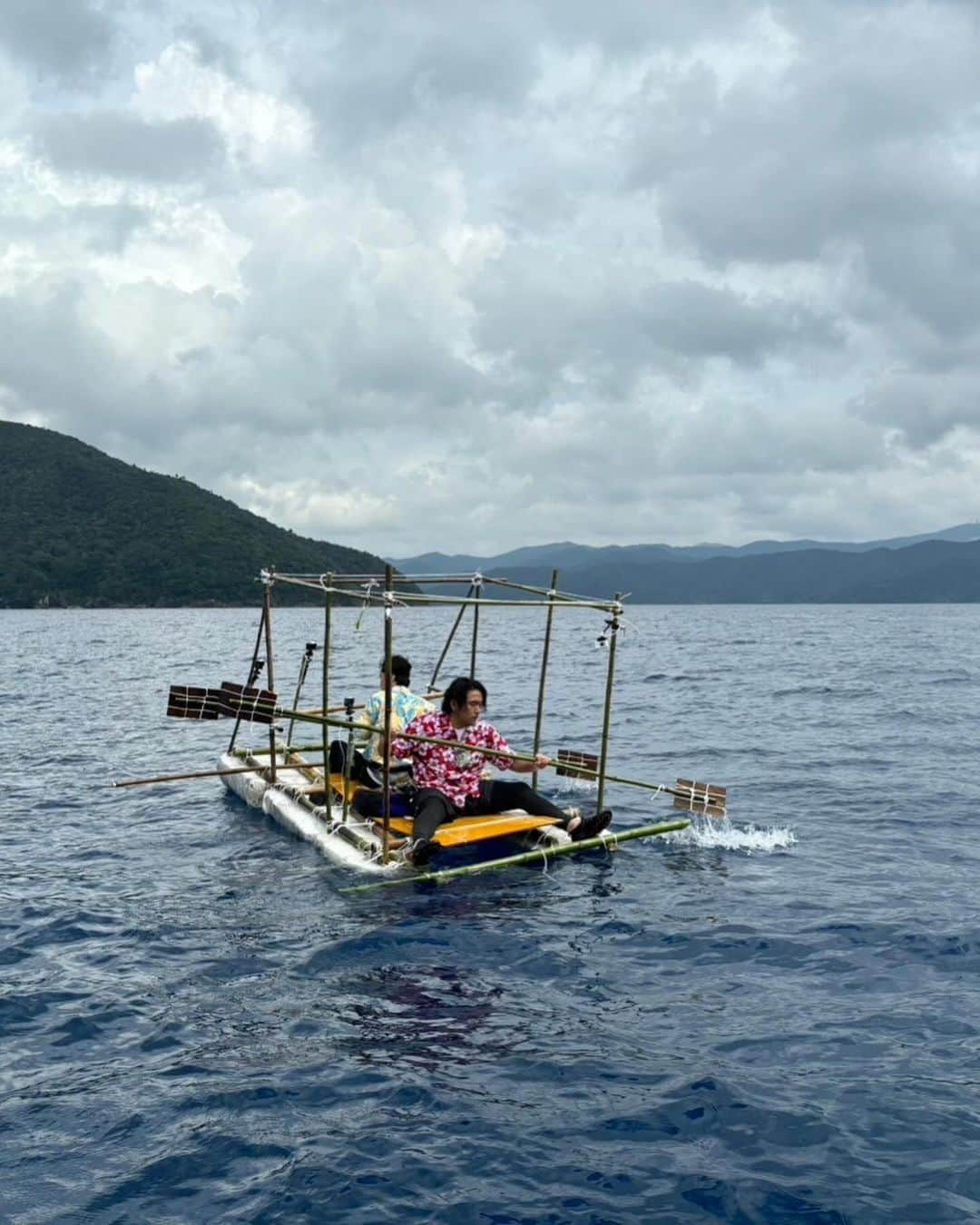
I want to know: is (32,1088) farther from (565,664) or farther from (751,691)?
(565,664)

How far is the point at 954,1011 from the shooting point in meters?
8.64

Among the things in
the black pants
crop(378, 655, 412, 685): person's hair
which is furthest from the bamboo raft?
crop(378, 655, 412, 685): person's hair

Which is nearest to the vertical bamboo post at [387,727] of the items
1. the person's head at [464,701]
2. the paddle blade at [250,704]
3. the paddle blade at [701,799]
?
the person's head at [464,701]

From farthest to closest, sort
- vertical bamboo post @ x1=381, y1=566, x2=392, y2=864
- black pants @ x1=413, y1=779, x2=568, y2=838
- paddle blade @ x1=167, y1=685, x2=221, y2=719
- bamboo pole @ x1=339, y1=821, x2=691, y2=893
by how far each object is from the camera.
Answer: paddle blade @ x1=167, y1=685, x2=221, y2=719
black pants @ x1=413, y1=779, x2=568, y2=838
vertical bamboo post @ x1=381, y1=566, x2=392, y2=864
bamboo pole @ x1=339, y1=821, x2=691, y2=893

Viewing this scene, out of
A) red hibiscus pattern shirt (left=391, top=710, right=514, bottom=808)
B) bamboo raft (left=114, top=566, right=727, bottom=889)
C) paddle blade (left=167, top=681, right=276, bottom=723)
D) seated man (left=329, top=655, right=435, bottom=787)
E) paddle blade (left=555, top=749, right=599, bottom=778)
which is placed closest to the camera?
bamboo raft (left=114, top=566, right=727, bottom=889)

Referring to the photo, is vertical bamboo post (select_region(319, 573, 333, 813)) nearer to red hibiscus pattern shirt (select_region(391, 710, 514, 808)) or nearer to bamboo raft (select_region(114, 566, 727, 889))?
bamboo raft (select_region(114, 566, 727, 889))

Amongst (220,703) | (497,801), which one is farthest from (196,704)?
(497,801)

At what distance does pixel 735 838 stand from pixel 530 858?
329cm

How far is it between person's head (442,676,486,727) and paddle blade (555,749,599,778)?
2.43 metres

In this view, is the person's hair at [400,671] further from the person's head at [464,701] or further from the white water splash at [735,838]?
the white water splash at [735,838]

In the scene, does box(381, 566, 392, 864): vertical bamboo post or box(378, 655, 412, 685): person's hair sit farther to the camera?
box(378, 655, 412, 685): person's hair

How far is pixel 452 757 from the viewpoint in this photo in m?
14.1

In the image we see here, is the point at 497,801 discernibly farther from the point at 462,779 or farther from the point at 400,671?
the point at 400,671

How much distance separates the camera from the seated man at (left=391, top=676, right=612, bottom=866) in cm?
1330
